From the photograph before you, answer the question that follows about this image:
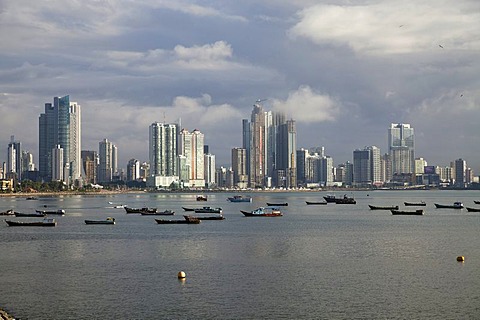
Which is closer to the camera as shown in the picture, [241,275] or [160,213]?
[241,275]

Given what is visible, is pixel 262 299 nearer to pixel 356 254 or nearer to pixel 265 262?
pixel 265 262

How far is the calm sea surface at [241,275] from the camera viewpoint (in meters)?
40.8

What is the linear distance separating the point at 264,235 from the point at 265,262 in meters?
27.6

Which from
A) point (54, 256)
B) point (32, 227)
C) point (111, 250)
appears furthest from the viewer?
point (32, 227)

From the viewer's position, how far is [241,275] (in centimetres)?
5231

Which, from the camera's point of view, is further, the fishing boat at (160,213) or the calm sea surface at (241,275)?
the fishing boat at (160,213)

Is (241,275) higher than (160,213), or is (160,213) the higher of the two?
(160,213)

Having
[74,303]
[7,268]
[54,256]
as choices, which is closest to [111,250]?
[54,256]

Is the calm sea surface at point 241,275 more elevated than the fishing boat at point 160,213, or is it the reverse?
the fishing boat at point 160,213

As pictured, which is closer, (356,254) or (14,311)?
(14,311)

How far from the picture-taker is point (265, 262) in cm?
5975

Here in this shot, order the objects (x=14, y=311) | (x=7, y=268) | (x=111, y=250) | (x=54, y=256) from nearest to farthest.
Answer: (x=14, y=311), (x=7, y=268), (x=54, y=256), (x=111, y=250)

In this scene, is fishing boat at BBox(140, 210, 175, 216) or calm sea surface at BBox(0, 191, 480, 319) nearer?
calm sea surface at BBox(0, 191, 480, 319)

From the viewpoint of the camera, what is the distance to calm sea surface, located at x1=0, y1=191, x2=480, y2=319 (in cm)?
4081
